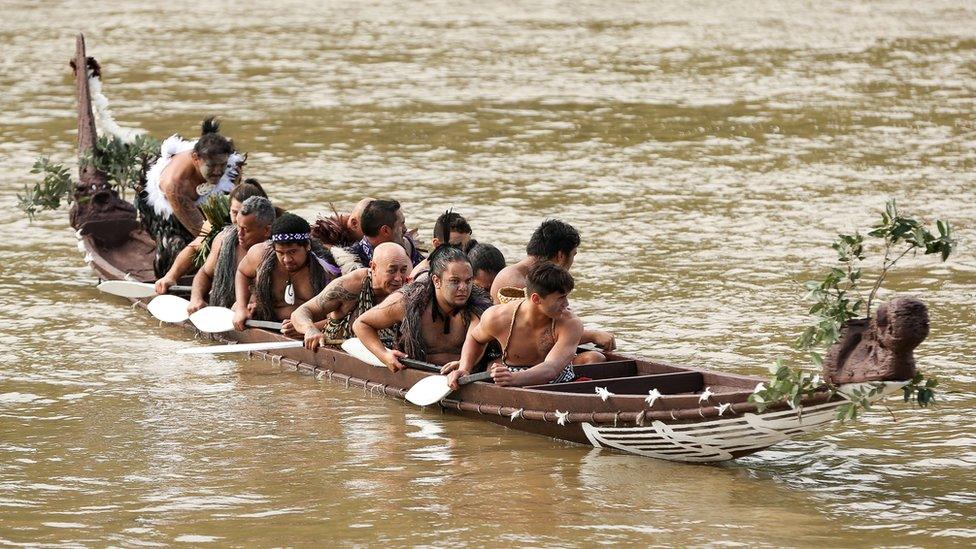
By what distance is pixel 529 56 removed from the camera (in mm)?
24547

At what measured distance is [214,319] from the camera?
11016 mm

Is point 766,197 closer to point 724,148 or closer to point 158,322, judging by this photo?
point 724,148

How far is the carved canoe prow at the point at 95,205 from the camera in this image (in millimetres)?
13336

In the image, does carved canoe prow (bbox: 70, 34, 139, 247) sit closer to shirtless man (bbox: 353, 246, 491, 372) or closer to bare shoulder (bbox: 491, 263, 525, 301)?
shirtless man (bbox: 353, 246, 491, 372)

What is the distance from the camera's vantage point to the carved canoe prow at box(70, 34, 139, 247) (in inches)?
525

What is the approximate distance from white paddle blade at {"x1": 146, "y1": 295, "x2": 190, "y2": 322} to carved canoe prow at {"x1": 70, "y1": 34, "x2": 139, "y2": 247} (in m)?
1.92

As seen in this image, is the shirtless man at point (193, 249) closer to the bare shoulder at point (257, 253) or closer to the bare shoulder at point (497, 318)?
the bare shoulder at point (257, 253)

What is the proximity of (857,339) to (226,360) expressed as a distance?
5143 mm

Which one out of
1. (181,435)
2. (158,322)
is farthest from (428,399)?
(158,322)

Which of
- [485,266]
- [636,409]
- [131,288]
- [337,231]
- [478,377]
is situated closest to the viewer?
[636,409]

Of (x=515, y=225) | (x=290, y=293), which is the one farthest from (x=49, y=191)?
(x=515, y=225)

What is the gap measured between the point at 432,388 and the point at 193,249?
10.7 feet

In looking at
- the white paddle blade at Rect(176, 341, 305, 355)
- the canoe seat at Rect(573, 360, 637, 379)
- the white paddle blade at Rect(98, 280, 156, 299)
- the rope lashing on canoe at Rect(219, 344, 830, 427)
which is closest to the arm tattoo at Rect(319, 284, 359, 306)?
the white paddle blade at Rect(176, 341, 305, 355)

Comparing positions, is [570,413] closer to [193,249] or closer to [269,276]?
[269,276]
